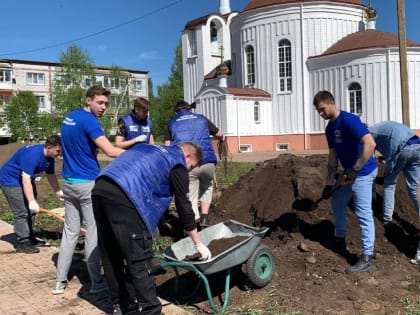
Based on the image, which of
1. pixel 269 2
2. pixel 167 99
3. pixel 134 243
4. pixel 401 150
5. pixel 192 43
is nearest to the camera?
pixel 134 243

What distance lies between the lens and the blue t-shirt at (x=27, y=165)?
17.8 feet

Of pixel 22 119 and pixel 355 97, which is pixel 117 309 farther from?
pixel 22 119

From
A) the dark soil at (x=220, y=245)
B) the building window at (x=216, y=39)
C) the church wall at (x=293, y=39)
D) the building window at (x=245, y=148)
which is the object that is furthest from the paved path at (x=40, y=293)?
the building window at (x=216, y=39)

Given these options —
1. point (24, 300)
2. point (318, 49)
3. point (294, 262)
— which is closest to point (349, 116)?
point (294, 262)

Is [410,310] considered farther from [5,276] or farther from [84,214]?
[5,276]

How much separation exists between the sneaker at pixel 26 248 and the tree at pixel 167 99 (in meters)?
39.2

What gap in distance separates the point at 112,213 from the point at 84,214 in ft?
4.33

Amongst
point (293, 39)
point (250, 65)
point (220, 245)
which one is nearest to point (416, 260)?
point (220, 245)

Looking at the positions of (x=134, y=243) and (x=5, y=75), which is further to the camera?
(x=5, y=75)

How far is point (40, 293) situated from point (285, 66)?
2838 cm

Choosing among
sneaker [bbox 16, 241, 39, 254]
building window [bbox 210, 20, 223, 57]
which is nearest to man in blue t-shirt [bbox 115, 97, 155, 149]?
sneaker [bbox 16, 241, 39, 254]

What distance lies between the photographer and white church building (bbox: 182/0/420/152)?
27594 mm

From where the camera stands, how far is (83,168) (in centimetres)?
451

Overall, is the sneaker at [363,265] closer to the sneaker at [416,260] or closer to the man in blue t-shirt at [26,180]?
the sneaker at [416,260]
